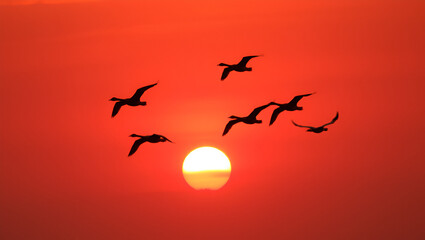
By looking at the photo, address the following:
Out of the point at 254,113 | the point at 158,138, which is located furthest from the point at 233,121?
the point at 158,138

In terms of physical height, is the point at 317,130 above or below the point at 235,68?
below

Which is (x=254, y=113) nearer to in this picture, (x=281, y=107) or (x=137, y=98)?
(x=281, y=107)

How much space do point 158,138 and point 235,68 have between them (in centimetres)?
413

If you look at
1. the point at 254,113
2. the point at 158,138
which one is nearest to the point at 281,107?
the point at 254,113

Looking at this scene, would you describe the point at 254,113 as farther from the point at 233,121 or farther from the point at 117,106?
the point at 117,106

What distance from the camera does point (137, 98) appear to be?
30.1 m

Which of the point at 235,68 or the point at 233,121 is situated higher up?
the point at 235,68

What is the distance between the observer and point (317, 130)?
3009cm

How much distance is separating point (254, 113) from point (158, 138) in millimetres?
3888

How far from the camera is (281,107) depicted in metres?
30.6

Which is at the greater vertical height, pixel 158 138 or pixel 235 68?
pixel 235 68

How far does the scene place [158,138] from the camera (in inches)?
1189

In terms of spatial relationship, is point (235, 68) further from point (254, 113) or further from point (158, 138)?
point (158, 138)

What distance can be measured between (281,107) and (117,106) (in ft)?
21.1
